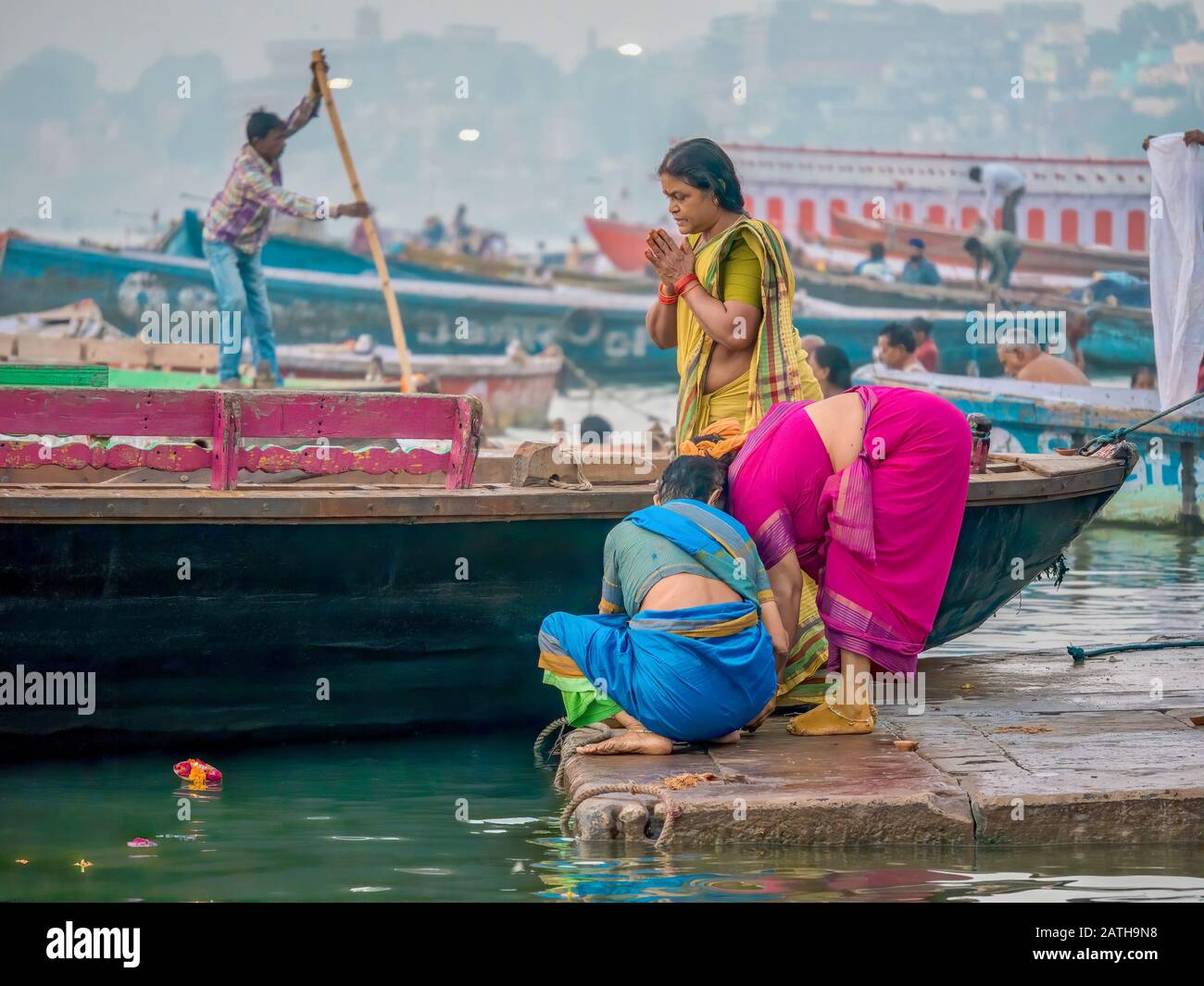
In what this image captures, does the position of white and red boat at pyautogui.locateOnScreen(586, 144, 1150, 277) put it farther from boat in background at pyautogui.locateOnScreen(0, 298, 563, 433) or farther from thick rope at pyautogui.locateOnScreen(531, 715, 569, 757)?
thick rope at pyautogui.locateOnScreen(531, 715, 569, 757)

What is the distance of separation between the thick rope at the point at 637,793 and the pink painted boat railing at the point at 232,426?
1508mm

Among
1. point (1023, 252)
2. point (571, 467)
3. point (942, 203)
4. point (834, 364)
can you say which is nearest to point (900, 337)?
point (834, 364)

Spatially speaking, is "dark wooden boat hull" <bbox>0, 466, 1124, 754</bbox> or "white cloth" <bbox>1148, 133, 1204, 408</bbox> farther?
"white cloth" <bbox>1148, 133, 1204, 408</bbox>

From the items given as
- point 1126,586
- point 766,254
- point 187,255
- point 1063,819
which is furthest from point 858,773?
point 187,255

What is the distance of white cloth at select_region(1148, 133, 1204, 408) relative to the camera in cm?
1009

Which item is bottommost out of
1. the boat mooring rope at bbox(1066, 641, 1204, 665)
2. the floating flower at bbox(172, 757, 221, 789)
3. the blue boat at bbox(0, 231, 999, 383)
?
the floating flower at bbox(172, 757, 221, 789)

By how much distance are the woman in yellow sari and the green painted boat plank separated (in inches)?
90.5

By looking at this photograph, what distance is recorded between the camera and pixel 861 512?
185 inches

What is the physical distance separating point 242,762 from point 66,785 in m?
0.55

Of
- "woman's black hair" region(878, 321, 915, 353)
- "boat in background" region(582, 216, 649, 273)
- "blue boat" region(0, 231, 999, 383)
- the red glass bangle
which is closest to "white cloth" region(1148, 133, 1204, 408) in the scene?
"woman's black hair" region(878, 321, 915, 353)

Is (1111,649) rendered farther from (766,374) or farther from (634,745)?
(634,745)

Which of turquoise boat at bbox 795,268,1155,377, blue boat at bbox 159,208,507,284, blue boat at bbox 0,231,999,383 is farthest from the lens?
blue boat at bbox 159,208,507,284

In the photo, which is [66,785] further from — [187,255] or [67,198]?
[67,198]

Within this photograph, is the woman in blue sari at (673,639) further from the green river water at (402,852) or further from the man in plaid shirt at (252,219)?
the man in plaid shirt at (252,219)
